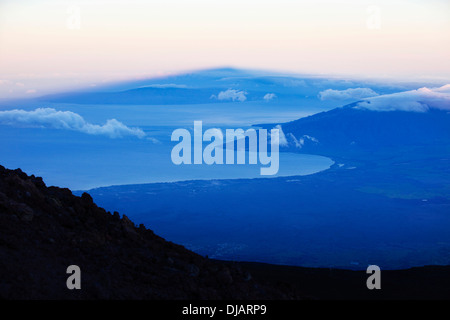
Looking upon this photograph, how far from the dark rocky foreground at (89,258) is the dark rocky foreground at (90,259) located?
1cm

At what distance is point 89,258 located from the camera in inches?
317

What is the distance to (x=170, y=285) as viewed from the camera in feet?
25.7

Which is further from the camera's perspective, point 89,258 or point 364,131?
point 364,131

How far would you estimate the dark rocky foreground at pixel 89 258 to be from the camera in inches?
281

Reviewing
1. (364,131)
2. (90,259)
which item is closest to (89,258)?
(90,259)

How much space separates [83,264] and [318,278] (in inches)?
304

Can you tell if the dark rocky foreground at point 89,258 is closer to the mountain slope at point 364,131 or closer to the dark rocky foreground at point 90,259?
the dark rocky foreground at point 90,259

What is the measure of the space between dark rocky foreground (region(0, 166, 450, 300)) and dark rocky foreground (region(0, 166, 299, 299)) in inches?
0.5

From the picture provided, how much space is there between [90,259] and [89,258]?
3 centimetres

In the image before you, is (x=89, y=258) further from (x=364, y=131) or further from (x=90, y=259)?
(x=364, y=131)

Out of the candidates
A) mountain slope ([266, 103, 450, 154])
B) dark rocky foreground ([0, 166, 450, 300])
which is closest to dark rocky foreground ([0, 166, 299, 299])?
dark rocky foreground ([0, 166, 450, 300])

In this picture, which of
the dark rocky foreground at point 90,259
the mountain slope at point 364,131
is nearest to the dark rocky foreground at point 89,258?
the dark rocky foreground at point 90,259

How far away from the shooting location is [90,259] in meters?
8.04
